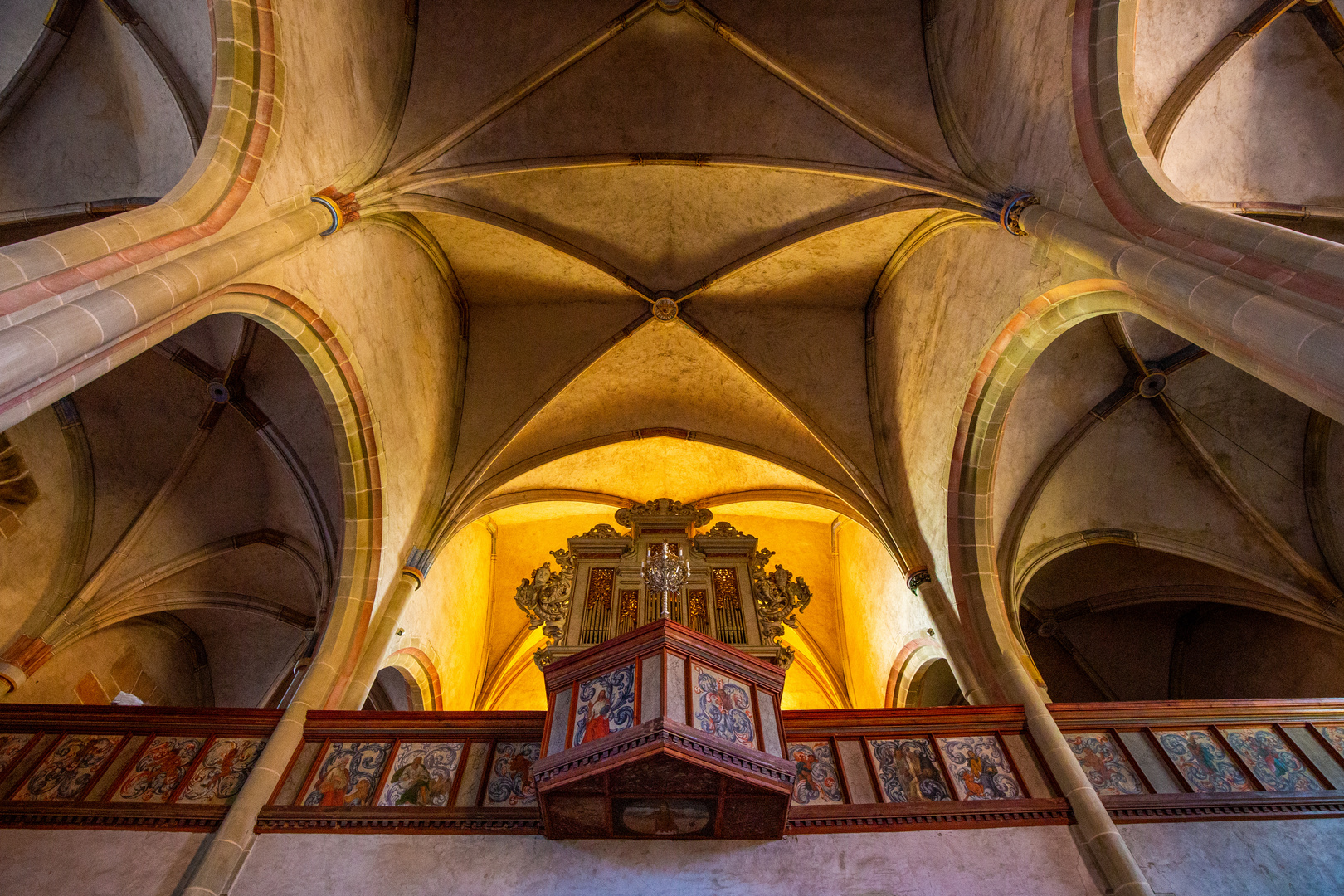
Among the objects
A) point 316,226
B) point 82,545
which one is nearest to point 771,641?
point 316,226

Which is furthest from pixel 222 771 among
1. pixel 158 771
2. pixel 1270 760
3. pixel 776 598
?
pixel 1270 760

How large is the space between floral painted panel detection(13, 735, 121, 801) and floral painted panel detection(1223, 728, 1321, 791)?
10.1 meters

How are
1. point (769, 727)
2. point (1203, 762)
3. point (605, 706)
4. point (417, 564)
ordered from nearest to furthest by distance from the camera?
point (605, 706), point (769, 727), point (1203, 762), point (417, 564)

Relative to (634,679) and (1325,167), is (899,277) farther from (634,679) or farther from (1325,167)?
(634,679)

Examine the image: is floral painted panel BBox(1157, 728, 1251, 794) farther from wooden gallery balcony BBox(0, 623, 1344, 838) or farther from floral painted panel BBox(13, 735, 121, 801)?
floral painted panel BBox(13, 735, 121, 801)

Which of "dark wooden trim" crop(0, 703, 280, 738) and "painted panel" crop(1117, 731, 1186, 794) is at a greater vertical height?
"dark wooden trim" crop(0, 703, 280, 738)

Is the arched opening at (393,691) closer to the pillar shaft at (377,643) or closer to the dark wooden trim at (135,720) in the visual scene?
the pillar shaft at (377,643)

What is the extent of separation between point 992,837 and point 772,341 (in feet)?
24.8

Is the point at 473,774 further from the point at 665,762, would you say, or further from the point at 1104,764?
the point at 1104,764

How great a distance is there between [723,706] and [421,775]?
2.89m

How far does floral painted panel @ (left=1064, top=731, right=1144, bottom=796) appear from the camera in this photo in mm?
7359

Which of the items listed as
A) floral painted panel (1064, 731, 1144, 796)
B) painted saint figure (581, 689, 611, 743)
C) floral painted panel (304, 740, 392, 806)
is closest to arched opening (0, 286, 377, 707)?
floral painted panel (304, 740, 392, 806)

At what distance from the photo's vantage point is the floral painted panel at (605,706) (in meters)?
6.26

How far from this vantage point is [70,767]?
24.1 ft
